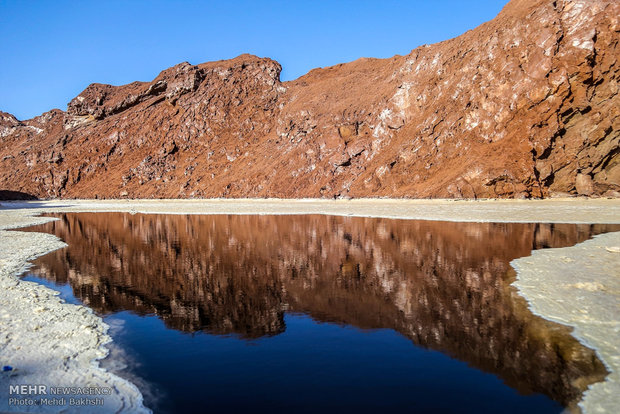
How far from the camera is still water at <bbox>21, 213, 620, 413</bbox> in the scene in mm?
6332

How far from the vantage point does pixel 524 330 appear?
28.7 feet

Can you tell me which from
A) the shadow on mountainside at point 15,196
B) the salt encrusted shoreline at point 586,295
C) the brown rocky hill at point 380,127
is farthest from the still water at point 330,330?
the shadow on mountainside at point 15,196

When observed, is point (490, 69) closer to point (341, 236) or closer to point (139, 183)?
point (341, 236)

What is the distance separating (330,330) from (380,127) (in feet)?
208

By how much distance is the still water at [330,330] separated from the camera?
633cm

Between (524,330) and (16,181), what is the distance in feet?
471

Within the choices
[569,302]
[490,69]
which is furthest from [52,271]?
[490,69]

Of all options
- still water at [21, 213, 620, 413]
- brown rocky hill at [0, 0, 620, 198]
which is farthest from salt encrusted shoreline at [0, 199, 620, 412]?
brown rocky hill at [0, 0, 620, 198]

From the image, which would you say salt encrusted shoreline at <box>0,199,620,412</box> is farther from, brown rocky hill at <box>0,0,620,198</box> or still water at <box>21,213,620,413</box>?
brown rocky hill at <box>0,0,620,198</box>

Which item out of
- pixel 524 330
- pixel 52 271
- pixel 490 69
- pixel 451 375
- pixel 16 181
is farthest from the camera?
pixel 16 181

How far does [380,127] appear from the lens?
228 ft

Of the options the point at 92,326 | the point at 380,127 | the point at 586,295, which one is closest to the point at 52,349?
the point at 92,326

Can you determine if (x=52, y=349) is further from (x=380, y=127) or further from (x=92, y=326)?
(x=380, y=127)

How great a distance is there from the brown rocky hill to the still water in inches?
1353
